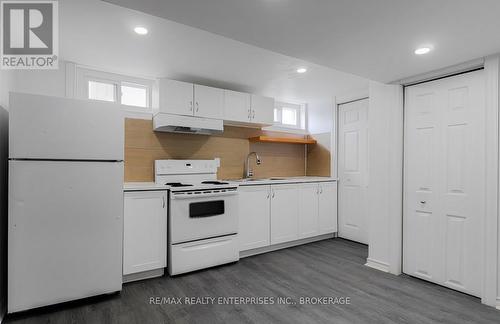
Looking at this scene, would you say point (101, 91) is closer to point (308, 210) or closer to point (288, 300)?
point (288, 300)

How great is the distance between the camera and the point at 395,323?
204 cm

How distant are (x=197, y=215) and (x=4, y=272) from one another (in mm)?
1726

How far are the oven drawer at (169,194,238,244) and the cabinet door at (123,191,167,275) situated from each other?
0.39ft

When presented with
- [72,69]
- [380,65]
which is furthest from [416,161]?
[72,69]

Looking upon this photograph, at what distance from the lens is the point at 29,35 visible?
96.0 inches

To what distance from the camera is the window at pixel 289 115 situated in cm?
489

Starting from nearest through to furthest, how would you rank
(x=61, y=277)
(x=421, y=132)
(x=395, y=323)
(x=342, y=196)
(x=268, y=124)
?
1. (x=395, y=323)
2. (x=61, y=277)
3. (x=421, y=132)
4. (x=268, y=124)
5. (x=342, y=196)

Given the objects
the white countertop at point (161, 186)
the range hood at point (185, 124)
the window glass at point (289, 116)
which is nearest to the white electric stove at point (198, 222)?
the white countertop at point (161, 186)

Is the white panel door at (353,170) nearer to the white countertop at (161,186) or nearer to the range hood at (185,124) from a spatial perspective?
the white countertop at (161,186)

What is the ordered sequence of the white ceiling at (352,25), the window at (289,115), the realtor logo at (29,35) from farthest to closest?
1. the window at (289,115)
2. the realtor logo at (29,35)
3. the white ceiling at (352,25)

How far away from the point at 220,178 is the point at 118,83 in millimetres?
1879

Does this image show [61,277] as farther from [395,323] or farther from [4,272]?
[395,323]

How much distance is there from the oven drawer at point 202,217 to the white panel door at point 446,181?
80.3 inches

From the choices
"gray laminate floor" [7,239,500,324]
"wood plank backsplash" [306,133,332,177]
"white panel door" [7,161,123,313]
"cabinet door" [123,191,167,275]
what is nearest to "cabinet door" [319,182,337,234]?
"wood plank backsplash" [306,133,332,177]
